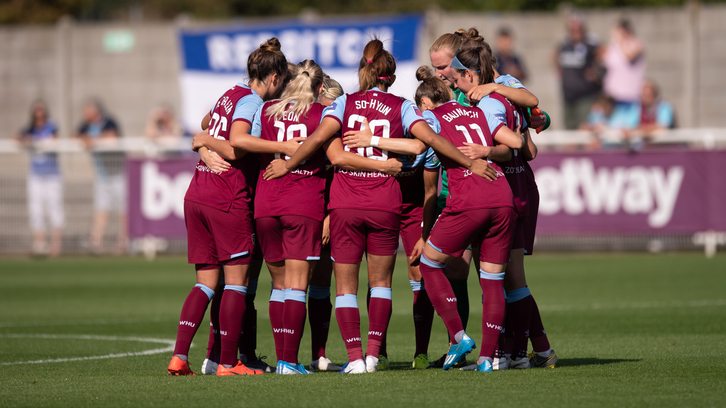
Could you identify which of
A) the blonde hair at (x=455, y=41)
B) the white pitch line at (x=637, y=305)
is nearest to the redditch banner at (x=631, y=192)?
the white pitch line at (x=637, y=305)

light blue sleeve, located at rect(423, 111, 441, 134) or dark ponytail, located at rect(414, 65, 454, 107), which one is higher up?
dark ponytail, located at rect(414, 65, 454, 107)

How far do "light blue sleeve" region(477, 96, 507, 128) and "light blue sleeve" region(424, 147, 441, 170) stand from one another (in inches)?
19.1

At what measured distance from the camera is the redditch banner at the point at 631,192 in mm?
15039

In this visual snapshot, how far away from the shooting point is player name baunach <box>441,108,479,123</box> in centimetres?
595

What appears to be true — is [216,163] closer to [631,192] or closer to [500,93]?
[500,93]

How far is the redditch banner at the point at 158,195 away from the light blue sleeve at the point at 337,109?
10872 mm

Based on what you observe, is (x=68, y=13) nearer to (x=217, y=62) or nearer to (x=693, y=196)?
(x=217, y=62)

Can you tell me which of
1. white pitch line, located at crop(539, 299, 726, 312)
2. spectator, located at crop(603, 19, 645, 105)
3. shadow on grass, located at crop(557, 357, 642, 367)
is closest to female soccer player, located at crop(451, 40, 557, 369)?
shadow on grass, located at crop(557, 357, 642, 367)

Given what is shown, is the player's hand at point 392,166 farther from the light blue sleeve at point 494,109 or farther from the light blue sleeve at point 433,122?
the light blue sleeve at point 494,109

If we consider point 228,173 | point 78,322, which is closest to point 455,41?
point 228,173

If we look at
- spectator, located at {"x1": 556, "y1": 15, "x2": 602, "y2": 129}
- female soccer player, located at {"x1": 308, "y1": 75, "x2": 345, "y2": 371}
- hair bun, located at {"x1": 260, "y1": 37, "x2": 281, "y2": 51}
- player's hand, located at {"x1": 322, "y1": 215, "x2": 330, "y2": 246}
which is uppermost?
spectator, located at {"x1": 556, "y1": 15, "x2": 602, "y2": 129}

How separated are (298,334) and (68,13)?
34286 millimetres

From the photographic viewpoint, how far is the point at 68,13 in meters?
36.9

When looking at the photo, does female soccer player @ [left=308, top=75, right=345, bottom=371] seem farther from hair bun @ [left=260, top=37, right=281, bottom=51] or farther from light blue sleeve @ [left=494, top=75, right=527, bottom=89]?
light blue sleeve @ [left=494, top=75, right=527, bottom=89]
